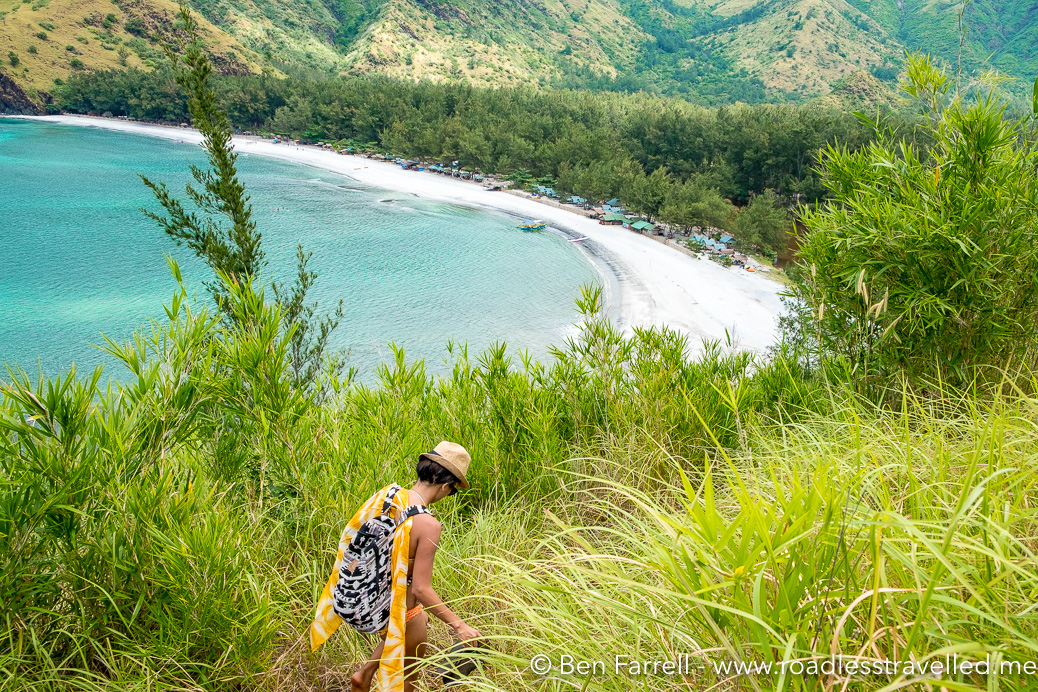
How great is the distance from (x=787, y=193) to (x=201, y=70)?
105 feet

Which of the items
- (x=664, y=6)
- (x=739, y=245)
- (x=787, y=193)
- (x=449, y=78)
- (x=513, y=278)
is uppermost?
(x=664, y=6)

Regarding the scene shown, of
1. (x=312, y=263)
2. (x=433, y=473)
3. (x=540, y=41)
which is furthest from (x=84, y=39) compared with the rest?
(x=433, y=473)

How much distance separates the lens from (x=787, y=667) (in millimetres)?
1139

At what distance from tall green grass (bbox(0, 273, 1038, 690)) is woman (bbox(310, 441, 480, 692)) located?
0.18 meters

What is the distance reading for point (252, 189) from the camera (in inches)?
1443

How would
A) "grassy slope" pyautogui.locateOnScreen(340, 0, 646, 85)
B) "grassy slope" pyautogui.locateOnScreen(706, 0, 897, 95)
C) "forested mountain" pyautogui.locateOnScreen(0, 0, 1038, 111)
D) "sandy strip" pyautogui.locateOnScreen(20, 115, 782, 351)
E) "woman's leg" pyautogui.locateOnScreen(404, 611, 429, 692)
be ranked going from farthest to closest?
"grassy slope" pyautogui.locateOnScreen(706, 0, 897, 95) → "grassy slope" pyautogui.locateOnScreen(340, 0, 646, 85) → "forested mountain" pyautogui.locateOnScreen(0, 0, 1038, 111) → "sandy strip" pyautogui.locateOnScreen(20, 115, 782, 351) → "woman's leg" pyautogui.locateOnScreen(404, 611, 429, 692)

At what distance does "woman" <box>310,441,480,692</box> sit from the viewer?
1.99 meters

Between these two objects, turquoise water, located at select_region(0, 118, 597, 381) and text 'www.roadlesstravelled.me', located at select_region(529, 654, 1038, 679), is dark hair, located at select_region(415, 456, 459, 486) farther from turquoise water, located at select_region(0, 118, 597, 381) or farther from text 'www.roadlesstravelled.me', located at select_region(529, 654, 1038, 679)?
turquoise water, located at select_region(0, 118, 597, 381)

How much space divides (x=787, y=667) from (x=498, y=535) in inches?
78.2

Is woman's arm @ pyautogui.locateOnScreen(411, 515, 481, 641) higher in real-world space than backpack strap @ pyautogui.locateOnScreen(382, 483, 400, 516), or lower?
lower

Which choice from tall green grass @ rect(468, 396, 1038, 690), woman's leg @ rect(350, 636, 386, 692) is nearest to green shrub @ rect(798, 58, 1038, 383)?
tall green grass @ rect(468, 396, 1038, 690)

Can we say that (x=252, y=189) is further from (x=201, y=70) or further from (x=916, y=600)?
(x=916, y=600)

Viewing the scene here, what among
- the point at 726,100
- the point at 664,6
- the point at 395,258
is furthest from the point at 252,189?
the point at 664,6

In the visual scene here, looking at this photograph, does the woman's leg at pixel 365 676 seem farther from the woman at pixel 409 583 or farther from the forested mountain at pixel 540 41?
the forested mountain at pixel 540 41
